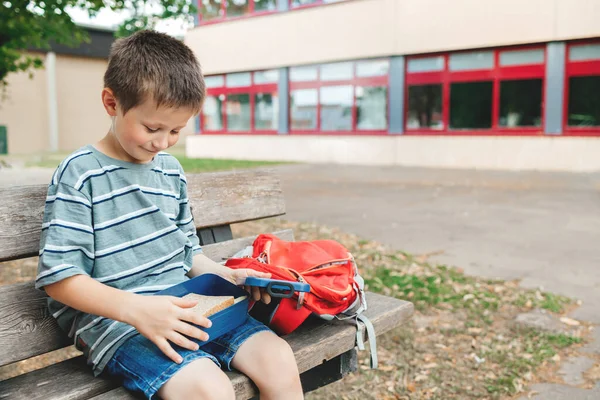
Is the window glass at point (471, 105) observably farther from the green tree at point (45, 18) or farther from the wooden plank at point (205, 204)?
the wooden plank at point (205, 204)

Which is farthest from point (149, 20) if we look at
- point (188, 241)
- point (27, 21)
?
point (188, 241)

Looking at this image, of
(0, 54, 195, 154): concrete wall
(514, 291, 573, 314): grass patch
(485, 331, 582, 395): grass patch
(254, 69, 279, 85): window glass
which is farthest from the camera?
(0, 54, 195, 154): concrete wall

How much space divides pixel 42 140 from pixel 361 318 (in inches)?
1031

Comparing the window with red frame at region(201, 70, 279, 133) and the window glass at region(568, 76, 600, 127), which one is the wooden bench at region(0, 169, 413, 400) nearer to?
the window glass at region(568, 76, 600, 127)

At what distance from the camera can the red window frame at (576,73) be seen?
1370cm

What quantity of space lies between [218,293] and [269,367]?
28cm

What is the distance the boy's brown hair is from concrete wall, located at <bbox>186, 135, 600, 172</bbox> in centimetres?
1375

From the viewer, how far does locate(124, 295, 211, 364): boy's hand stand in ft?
5.21

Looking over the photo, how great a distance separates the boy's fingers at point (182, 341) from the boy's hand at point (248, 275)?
0.98ft

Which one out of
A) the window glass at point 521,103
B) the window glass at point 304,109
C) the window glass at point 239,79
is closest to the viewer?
the window glass at point 521,103

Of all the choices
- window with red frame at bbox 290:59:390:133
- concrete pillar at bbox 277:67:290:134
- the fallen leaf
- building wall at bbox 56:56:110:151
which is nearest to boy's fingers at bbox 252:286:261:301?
the fallen leaf

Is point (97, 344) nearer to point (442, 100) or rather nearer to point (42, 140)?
point (442, 100)

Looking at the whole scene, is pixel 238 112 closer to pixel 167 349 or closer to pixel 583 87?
pixel 583 87

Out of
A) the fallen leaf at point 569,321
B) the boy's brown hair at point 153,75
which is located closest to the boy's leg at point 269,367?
the boy's brown hair at point 153,75
